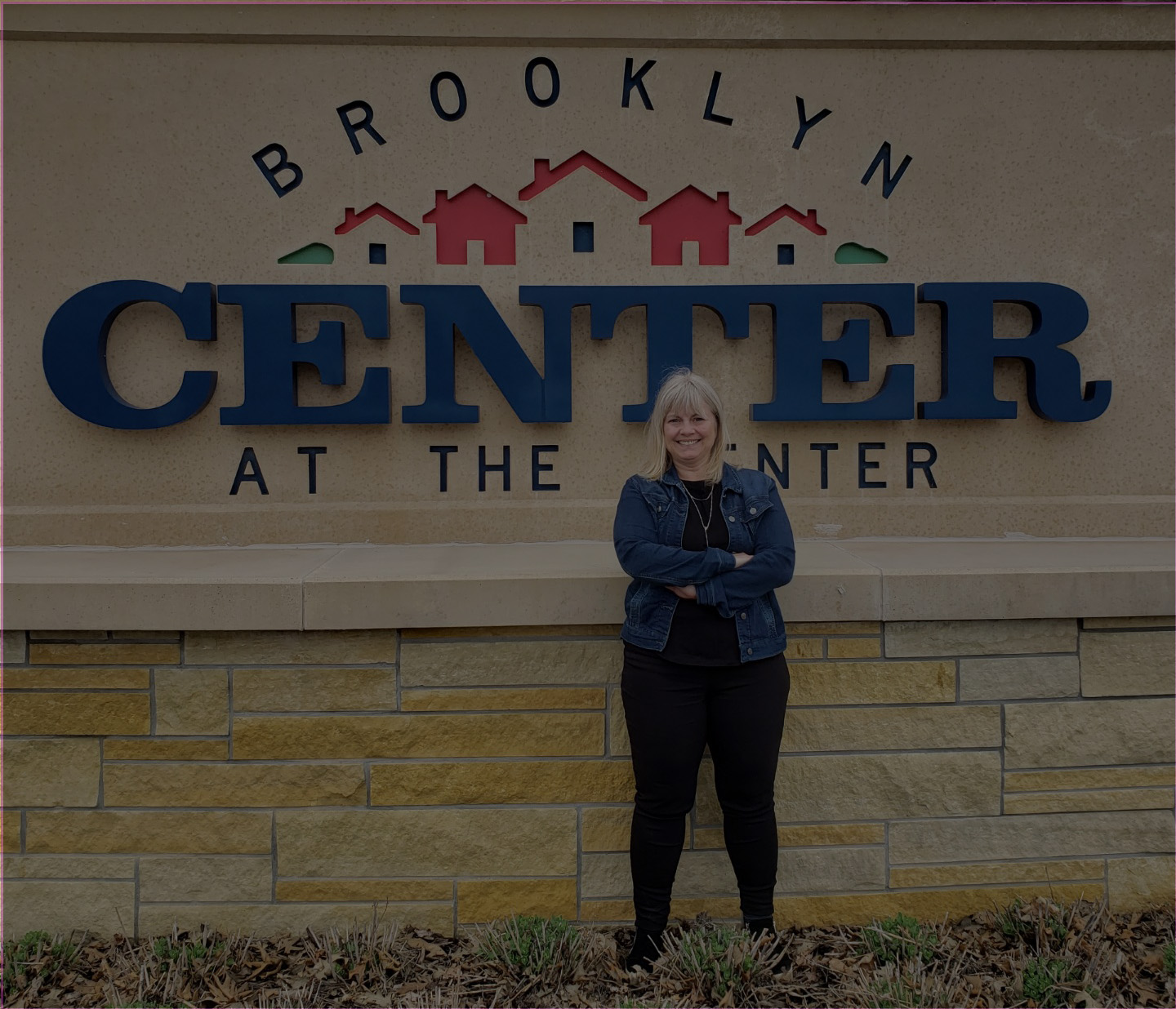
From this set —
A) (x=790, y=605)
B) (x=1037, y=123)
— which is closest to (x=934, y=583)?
(x=790, y=605)

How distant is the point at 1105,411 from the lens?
12.0ft

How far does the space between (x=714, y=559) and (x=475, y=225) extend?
81.1 inches

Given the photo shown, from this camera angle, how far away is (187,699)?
2.92m

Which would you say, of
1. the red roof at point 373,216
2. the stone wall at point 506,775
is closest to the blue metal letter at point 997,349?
the stone wall at point 506,775

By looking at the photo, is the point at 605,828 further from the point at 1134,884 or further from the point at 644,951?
the point at 1134,884

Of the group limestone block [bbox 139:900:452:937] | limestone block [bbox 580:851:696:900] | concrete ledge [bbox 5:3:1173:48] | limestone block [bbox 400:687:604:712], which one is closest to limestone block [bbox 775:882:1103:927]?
limestone block [bbox 580:851:696:900]

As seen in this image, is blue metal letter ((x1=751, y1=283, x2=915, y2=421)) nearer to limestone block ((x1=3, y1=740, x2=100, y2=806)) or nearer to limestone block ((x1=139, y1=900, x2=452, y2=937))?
limestone block ((x1=139, y1=900, x2=452, y2=937))

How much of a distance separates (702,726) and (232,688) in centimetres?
173

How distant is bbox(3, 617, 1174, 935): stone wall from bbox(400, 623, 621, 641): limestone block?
14 mm

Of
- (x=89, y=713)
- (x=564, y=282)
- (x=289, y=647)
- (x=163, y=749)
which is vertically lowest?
(x=163, y=749)

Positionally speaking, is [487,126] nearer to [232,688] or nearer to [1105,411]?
[232,688]

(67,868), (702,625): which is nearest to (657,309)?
(702,625)

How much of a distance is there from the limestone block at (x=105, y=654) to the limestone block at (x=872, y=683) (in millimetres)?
2343

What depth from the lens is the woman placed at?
2.50 metres
